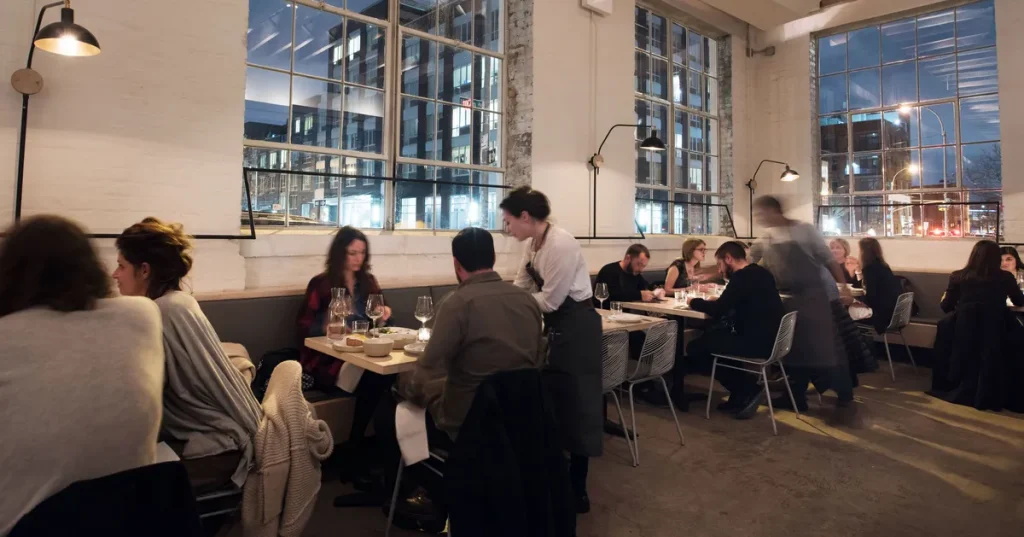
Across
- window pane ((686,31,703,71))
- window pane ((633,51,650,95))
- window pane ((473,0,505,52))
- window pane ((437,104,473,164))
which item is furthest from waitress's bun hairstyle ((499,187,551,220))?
window pane ((686,31,703,71))

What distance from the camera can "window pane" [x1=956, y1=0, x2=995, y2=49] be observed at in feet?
23.6

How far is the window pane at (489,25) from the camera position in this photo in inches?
234

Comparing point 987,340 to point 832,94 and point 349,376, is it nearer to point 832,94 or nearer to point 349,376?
point 349,376

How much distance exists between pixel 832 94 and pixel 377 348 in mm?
8452

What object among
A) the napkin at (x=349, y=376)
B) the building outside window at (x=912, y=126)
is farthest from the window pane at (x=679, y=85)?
the napkin at (x=349, y=376)

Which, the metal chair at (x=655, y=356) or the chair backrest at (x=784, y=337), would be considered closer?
the metal chair at (x=655, y=356)

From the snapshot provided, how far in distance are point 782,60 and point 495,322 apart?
848 centimetres

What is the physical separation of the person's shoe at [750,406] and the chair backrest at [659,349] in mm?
976

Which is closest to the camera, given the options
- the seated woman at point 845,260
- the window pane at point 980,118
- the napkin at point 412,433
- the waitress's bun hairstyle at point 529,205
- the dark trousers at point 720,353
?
the napkin at point 412,433

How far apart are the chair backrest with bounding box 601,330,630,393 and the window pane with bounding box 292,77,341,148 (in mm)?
3035

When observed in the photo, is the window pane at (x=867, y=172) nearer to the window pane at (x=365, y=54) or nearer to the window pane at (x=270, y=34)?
the window pane at (x=365, y=54)

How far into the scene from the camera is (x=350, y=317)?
11.2 ft

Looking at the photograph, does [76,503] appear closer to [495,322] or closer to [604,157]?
[495,322]

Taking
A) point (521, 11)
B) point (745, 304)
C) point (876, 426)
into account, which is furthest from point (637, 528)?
point (521, 11)
